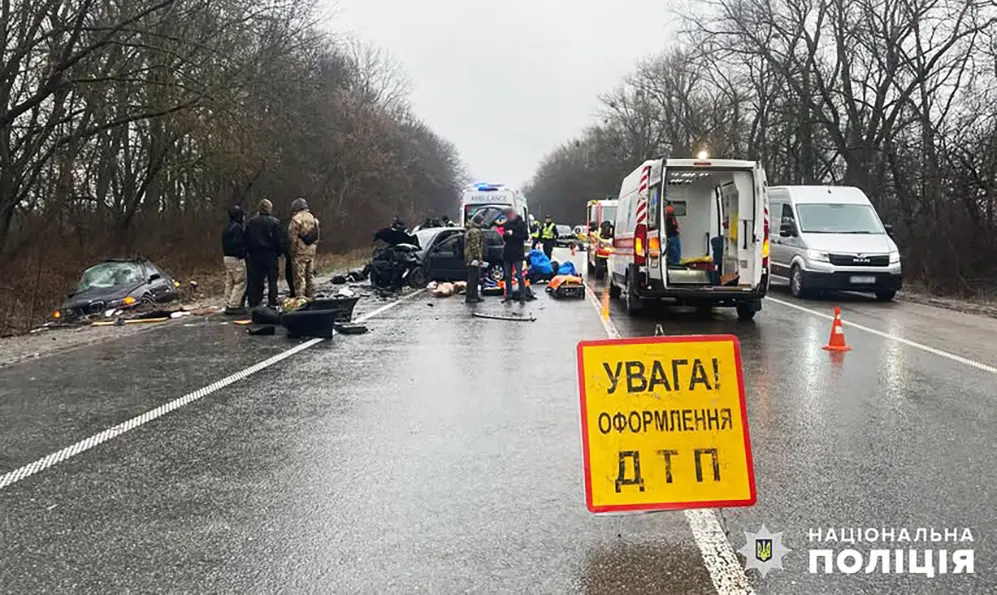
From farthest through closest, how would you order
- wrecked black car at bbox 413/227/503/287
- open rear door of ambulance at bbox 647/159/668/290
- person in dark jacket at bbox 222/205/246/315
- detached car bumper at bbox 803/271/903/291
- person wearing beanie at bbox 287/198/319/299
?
wrecked black car at bbox 413/227/503/287, detached car bumper at bbox 803/271/903/291, person wearing beanie at bbox 287/198/319/299, person in dark jacket at bbox 222/205/246/315, open rear door of ambulance at bbox 647/159/668/290

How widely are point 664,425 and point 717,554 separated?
2.37ft

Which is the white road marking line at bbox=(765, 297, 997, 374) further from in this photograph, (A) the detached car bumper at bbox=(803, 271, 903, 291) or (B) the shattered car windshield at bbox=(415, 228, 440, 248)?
(B) the shattered car windshield at bbox=(415, 228, 440, 248)

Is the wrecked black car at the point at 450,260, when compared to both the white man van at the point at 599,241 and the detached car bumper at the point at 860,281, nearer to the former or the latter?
the white man van at the point at 599,241

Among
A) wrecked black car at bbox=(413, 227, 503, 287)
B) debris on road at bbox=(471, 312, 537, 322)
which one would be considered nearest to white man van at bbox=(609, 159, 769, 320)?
debris on road at bbox=(471, 312, 537, 322)

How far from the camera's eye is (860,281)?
16328 millimetres

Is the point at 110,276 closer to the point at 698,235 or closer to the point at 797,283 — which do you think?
the point at 698,235

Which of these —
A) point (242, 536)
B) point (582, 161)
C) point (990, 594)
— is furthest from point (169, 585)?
point (582, 161)

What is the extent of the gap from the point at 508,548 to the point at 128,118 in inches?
688

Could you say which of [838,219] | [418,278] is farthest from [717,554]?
[418,278]

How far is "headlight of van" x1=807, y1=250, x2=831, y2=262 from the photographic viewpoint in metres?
16.5

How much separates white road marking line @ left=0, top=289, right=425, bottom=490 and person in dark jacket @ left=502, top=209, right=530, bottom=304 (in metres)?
5.52

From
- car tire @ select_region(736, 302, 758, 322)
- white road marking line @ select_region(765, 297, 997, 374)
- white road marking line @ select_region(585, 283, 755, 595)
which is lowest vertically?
white road marking line @ select_region(765, 297, 997, 374)

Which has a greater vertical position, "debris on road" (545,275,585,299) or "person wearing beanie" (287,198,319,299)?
"person wearing beanie" (287,198,319,299)

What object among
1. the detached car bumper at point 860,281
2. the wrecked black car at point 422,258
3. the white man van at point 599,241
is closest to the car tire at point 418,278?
the wrecked black car at point 422,258
